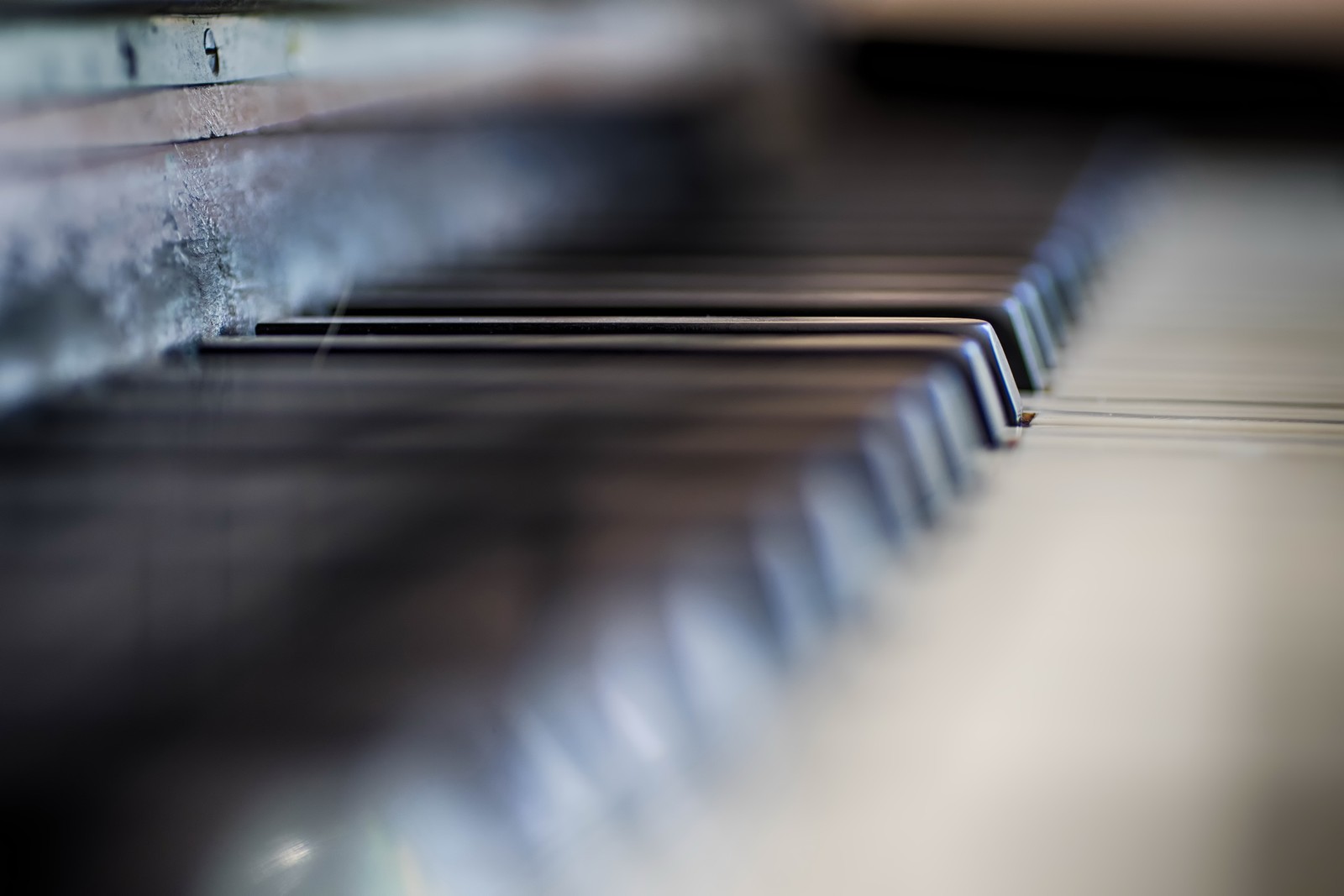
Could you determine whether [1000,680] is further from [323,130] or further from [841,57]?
[841,57]

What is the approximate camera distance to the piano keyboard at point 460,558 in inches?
14.9

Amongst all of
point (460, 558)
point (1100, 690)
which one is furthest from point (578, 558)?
point (1100, 690)

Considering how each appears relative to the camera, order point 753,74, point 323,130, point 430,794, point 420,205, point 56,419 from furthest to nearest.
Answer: point 753,74, point 420,205, point 323,130, point 56,419, point 430,794

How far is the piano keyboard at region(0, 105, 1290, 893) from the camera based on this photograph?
378 mm

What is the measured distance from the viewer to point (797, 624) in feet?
1.81

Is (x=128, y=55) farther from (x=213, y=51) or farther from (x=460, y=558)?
(x=460, y=558)

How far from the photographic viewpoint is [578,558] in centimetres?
55

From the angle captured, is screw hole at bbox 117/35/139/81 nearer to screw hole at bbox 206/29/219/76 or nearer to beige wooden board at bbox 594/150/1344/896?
screw hole at bbox 206/29/219/76

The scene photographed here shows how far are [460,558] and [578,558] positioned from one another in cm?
5

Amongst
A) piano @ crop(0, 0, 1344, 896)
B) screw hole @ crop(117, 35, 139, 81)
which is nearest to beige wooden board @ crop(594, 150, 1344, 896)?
piano @ crop(0, 0, 1344, 896)

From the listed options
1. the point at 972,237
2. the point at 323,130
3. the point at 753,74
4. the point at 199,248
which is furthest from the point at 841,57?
the point at 199,248

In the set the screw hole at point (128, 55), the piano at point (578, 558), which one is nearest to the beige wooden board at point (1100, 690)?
the piano at point (578, 558)

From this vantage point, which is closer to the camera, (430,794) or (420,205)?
(430,794)

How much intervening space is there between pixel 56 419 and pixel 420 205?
23.3 inches
